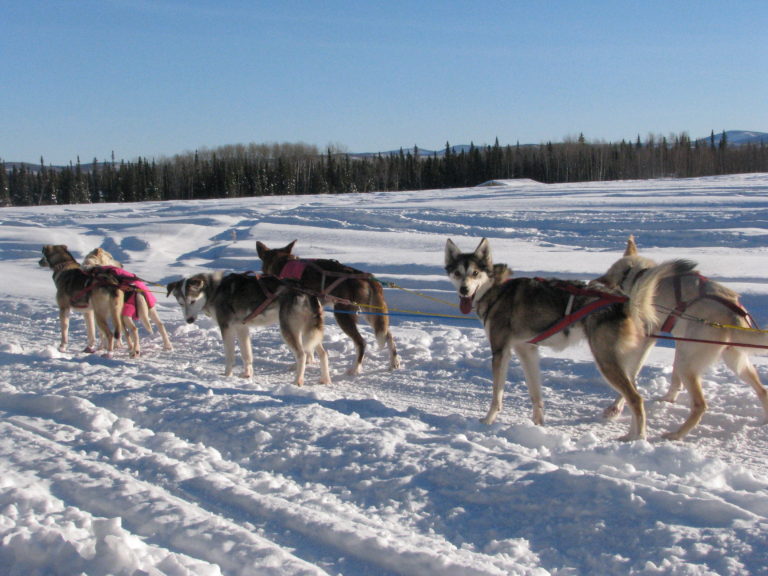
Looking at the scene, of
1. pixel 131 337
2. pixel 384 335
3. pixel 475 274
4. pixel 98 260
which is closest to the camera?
pixel 475 274

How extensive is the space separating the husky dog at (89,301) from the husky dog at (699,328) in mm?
5311

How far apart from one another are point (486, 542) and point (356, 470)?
2.95 ft

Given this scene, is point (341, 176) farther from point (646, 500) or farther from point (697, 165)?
point (646, 500)

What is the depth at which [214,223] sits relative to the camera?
2131cm

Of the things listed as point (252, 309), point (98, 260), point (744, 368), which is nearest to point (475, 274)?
point (744, 368)

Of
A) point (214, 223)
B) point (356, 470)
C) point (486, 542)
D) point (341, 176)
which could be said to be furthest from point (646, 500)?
point (341, 176)

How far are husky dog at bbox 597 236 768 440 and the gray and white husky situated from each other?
0.75 feet

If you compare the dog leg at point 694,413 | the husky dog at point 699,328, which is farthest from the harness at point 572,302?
the dog leg at point 694,413

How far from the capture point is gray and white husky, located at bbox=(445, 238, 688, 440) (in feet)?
14.3

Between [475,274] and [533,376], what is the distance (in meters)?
0.87

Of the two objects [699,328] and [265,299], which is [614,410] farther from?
[265,299]

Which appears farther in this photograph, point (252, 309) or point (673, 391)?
point (252, 309)

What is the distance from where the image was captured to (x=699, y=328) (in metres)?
4.49

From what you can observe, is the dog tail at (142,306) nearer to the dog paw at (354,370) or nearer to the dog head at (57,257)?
the dog head at (57,257)
